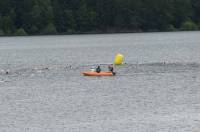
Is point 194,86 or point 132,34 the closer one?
point 194,86

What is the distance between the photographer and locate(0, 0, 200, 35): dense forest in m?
129

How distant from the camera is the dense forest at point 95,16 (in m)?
129

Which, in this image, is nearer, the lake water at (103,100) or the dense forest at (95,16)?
the lake water at (103,100)

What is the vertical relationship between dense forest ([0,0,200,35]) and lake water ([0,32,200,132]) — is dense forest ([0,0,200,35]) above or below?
below

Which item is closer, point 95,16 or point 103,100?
point 103,100

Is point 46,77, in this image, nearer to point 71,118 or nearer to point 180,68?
point 180,68

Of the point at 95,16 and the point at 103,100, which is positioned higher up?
the point at 103,100

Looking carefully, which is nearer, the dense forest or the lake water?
the lake water

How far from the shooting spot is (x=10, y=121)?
2758 centimetres

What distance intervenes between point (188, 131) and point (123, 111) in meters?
4.86

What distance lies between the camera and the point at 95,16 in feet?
443

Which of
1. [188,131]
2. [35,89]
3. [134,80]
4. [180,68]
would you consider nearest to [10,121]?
[188,131]

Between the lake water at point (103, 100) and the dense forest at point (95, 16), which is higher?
the lake water at point (103, 100)

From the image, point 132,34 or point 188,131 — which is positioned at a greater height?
point 188,131
